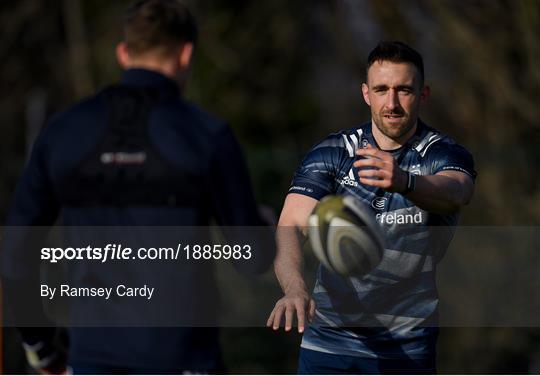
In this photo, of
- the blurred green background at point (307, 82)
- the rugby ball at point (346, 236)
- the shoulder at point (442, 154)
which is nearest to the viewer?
the rugby ball at point (346, 236)

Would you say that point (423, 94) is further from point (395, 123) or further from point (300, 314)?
point (300, 314)

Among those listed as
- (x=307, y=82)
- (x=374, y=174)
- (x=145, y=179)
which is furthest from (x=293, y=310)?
(x=307, y=82)

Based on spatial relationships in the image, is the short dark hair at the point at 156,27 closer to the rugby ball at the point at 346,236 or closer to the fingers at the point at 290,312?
the rugby ball at the point at 346,236

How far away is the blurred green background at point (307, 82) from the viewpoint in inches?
588

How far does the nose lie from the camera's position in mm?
5941

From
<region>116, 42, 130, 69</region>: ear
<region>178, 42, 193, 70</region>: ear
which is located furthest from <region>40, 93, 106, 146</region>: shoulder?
<region>178, 42, 193, 70</region>: ear

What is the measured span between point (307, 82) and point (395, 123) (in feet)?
65.6

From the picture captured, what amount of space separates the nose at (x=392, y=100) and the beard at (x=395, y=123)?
0.08 feet

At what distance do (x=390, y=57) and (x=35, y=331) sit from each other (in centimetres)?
235

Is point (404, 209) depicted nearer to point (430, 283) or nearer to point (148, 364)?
point (430, 283)

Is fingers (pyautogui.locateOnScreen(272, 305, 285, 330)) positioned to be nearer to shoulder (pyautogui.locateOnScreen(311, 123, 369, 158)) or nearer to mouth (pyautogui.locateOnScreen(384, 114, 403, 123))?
shoulder (pyautogui.locateOnScreen(311, 123, 369, 158))

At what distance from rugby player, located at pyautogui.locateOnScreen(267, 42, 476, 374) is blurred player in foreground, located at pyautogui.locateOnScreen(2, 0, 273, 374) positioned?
1537 millimetres

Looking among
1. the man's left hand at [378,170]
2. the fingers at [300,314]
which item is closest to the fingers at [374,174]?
the man's left hand at [378,170]

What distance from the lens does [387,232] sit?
5941mm
